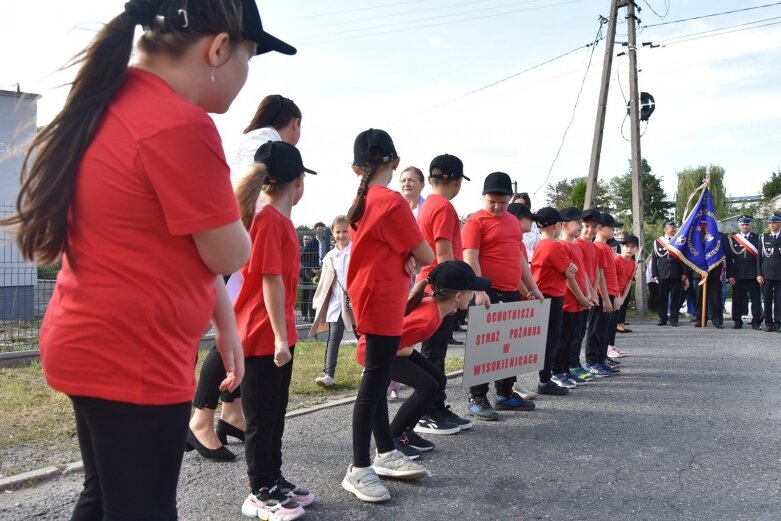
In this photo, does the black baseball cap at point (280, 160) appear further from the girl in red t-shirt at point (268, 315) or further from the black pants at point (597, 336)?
the black pants at point (597, 336)

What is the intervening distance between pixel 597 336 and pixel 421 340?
4.48 meters

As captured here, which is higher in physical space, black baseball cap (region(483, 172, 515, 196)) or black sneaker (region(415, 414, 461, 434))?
black baseball cap (region(483, 172, 515, 196))

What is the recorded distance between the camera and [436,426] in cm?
530

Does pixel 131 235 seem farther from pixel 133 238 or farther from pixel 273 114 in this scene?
pixel 273 114

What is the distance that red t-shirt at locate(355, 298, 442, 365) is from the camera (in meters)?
4.41

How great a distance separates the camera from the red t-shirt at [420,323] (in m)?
4.41

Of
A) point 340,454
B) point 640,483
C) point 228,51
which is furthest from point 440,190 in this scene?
point 228,51

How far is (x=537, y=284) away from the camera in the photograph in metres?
6.92

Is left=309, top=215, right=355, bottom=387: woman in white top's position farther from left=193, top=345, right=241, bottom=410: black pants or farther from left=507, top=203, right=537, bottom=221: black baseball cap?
left=193, top=345, right=241, bottom=410: black pants

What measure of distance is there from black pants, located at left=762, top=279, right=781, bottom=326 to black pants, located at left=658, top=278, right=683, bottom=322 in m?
1.72

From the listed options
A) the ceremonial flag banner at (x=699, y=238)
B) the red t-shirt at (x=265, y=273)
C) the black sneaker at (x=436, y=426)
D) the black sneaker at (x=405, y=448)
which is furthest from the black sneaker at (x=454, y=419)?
the ceremonial flag banner at (x=699, y=238)

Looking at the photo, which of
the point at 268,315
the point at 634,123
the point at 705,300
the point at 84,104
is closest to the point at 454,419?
the point at 268,315

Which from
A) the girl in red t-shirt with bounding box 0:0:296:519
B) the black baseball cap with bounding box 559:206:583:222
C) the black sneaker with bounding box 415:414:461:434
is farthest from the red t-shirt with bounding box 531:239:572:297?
the girl in red t-shirt with bounding box 0:0:296:519

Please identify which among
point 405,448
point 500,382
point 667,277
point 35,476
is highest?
point 667,277
